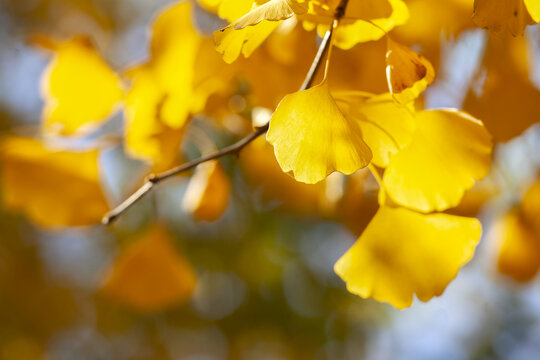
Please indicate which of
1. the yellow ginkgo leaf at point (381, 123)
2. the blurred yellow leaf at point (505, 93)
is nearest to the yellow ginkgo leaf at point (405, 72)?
the yellow ginkgo leaf at point (381, 123)

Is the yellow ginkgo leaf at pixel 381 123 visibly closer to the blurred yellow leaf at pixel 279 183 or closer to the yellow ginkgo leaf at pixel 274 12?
the yellow ginkgo leaf at pixel 274 12

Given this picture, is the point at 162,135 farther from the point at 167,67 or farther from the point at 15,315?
the point at 15,315

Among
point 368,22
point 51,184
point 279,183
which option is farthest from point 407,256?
point 279,183

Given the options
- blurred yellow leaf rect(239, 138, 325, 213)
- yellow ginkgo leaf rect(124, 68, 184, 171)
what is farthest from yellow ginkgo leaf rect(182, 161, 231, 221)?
blurred yellow leaf rect(239, 138, 325, 213)

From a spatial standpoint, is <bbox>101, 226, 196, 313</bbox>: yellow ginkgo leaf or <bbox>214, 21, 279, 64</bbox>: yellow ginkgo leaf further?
<bbox>101, 226, 196, 313</bbox>: yellow ginkgo leaf

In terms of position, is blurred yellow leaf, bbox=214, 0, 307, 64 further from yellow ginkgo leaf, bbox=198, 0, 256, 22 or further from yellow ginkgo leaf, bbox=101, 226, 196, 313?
yellow ginkgo leaf, bbox=101, 226, 196, 313

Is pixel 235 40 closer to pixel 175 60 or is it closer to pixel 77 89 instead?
pixel 175 60
